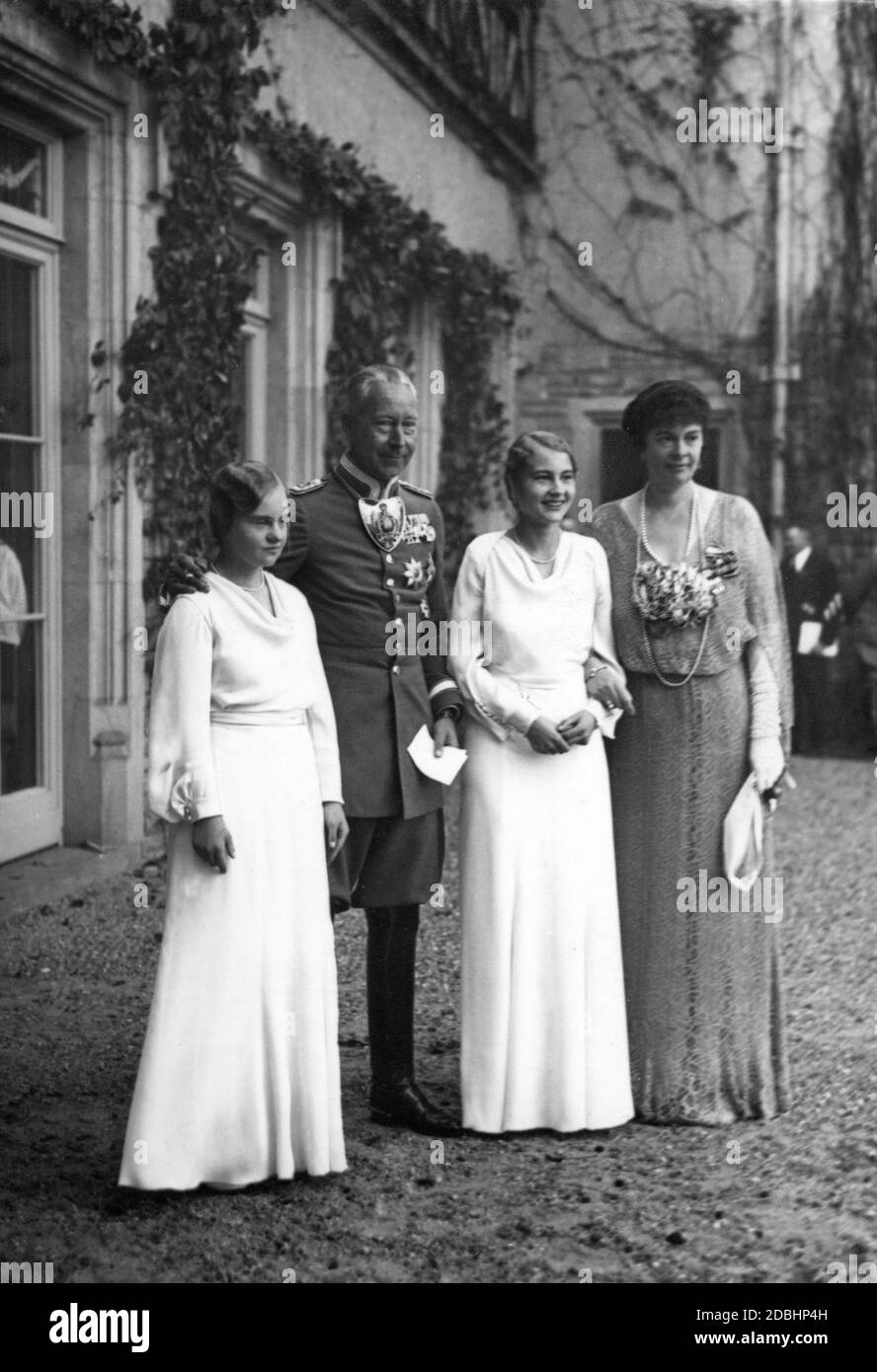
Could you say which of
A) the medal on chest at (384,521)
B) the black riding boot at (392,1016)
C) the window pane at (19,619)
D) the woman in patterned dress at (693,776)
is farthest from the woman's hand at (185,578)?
the window pane at (19,619)

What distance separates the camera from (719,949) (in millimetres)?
4355

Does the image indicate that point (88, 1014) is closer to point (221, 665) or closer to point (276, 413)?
point (221, 665)

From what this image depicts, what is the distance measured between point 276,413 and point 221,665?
551 cm

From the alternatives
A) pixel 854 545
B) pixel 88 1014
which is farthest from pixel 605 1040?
pixel 854 545

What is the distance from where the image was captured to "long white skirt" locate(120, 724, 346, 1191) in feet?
11.9

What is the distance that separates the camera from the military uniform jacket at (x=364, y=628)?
A: 413cm

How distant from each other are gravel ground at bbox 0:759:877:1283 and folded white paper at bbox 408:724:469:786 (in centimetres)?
88

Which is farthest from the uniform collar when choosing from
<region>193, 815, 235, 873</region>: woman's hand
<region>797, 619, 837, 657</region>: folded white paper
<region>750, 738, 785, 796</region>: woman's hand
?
<region>797, 619, 837, 657</region>: folded white paper

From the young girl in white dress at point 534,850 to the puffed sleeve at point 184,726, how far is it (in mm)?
778

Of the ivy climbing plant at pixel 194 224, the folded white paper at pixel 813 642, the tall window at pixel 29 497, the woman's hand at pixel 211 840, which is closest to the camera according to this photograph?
the woman's hand at pixel 211 840

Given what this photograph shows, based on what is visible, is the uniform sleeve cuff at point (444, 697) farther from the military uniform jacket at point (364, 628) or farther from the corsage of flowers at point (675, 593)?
the corsage of flowers at point (675, 593)

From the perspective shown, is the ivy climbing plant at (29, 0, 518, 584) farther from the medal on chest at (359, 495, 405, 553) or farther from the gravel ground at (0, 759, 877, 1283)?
the medal on chest at (359, 495, 405, 553)

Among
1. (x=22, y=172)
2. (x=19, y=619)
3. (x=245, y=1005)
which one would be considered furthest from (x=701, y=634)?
(x=22, y=172)

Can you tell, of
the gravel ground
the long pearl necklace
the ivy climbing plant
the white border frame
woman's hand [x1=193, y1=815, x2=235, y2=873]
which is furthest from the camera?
the ivy climbing plant
